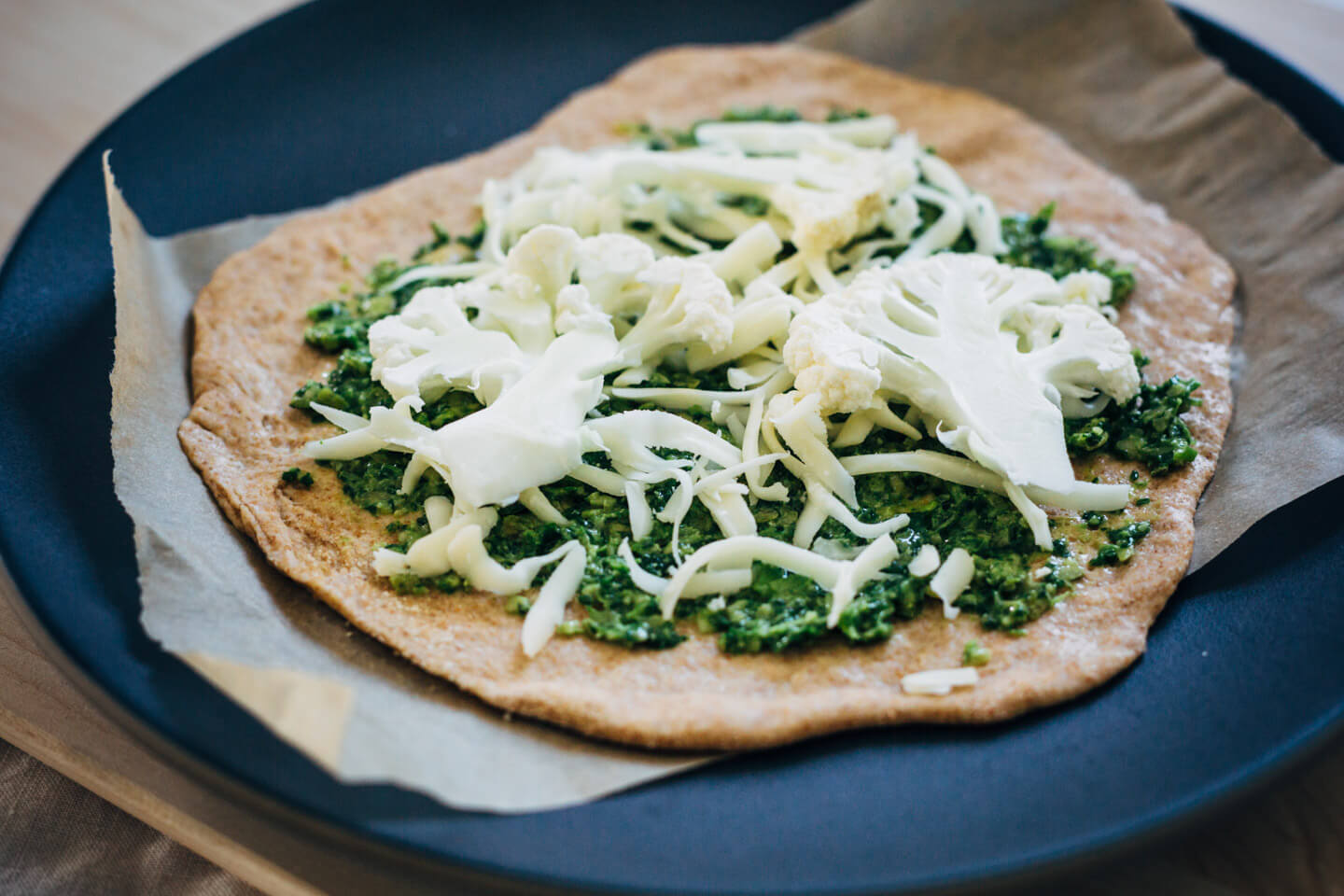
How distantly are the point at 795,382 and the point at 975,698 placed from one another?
965 millimetres

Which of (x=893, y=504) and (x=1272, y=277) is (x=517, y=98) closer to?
(x=893, y=504)

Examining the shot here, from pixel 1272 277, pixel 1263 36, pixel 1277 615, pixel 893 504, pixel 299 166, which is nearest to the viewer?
pixel 1277 615

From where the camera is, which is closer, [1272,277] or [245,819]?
[245,819]

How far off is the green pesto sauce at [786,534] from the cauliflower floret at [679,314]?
4.4 inches

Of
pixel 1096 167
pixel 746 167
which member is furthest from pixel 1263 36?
pixel 746 167

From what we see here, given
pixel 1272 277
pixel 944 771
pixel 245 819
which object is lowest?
pixel 245 819

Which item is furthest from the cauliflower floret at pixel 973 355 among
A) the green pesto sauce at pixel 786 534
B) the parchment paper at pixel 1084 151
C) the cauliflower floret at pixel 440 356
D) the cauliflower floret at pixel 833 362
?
the cauliflower floret at pixel 440 356

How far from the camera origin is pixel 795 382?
2936 mm

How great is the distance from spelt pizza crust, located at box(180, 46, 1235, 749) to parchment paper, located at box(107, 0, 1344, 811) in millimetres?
75

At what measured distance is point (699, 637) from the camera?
262 centimetres

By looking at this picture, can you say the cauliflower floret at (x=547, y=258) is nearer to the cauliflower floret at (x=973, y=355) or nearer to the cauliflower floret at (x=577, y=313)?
the cauliflower floret at (x=577, y=313)

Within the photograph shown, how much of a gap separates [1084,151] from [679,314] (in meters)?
2.11

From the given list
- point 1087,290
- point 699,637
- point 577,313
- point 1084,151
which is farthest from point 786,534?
point 1084,151

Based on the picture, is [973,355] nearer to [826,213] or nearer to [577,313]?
[826,213]
